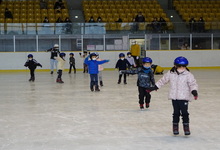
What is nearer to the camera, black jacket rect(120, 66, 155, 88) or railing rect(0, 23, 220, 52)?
black jacket rect(120, 66, 155, 88)

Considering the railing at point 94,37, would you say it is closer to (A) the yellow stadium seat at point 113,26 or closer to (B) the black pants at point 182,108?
(A) the yellow stadium seat at point 113,26

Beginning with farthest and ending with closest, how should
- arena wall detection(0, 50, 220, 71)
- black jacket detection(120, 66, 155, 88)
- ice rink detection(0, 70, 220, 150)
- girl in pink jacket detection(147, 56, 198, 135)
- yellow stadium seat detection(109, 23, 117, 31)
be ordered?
yellow stadium seat detection(109, 23, 117, 31)
arena wall detection(0, 50, 220, 71)
black jacket detection(120, 66, 155, 88)
girl in pink jacket detection(147, 56, 198, 135)
ice rink detection(0, 70, 220, 150)

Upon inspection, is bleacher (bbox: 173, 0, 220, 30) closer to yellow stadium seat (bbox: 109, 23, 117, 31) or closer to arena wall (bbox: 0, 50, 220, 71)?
arena wall (bbox: 0, 50, 220, 71)

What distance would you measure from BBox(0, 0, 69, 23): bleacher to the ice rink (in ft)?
64.1

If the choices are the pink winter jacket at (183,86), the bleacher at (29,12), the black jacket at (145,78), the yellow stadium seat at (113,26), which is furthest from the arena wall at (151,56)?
the pink winter jacket at (183,86)

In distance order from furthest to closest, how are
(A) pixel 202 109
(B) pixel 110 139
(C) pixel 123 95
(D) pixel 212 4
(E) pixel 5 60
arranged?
1. (D) pixel 212 4
2. (E) pixel 5 60
3. (C) pixel 123 95
4. (A) pixel 202 109
5. (B) pixel 110 139

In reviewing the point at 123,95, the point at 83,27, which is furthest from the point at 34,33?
the point at 123,95

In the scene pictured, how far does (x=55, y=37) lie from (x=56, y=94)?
1696cm

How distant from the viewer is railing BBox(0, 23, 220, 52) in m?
30.4

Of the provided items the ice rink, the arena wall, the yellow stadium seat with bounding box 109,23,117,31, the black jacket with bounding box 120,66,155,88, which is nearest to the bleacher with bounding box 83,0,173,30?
the yellow stadium seat with bounding box 109,23,117,31

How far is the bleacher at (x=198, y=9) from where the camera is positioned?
34781mm

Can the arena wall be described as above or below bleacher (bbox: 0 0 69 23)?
below

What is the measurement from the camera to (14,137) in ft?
23.8

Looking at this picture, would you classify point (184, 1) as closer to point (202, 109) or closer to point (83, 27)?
point (83, 27)
